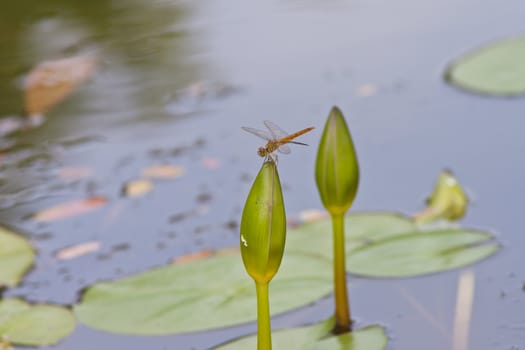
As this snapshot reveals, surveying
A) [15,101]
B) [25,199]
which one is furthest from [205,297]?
[15,101]

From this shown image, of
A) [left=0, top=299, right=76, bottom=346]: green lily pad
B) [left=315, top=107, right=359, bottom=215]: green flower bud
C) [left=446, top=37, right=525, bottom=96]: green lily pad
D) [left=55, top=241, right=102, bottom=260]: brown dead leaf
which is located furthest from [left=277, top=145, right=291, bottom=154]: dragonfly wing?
[left=446, top=37, right=525, bottom=96]: green lily pad

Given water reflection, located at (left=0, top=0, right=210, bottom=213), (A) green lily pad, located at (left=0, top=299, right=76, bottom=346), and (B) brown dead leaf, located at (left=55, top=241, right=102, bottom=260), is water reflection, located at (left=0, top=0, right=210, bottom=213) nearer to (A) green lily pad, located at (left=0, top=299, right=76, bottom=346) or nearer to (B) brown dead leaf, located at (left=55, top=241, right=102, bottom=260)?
(B) brown dead leaf, located at (left=55, top=241, right=102, bottom=260)

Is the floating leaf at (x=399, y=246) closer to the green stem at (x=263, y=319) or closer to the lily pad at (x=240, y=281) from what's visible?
the lily pad at (x=240, y=281)

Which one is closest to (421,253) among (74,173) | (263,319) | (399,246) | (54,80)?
(399,246)

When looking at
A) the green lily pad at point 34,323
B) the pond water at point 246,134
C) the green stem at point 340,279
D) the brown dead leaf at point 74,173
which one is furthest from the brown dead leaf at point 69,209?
the green stem at point 340,279

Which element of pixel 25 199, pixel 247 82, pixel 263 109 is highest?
pixel 247 82

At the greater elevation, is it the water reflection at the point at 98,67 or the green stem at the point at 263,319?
the water reflection at the point at 98,67

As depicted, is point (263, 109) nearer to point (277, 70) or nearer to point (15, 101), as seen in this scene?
point (277, 70)
